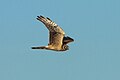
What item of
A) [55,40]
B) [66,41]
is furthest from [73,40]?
[55,40]

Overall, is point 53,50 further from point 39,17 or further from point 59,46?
point 39,17

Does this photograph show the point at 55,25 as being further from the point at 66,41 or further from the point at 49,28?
the point at 66,41

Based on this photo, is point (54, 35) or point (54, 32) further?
point (54, 32)

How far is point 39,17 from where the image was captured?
82.3ft

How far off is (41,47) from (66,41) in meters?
3.46

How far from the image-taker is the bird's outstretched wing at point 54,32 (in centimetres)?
2516

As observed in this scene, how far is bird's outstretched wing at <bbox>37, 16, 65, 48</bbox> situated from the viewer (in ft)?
82.5

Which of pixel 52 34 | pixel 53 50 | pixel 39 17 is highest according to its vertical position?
pixel 39 17

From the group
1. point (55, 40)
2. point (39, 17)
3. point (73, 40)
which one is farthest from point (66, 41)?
point (39, 17)

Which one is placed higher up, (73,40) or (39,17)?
(39,17)

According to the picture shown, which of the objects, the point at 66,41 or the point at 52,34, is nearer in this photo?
the point at 52,34

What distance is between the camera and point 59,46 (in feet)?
84.9

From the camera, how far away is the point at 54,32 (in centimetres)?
2562

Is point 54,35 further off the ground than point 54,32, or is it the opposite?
→ point 54,32
